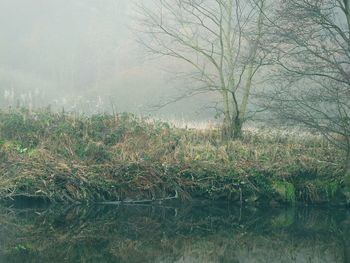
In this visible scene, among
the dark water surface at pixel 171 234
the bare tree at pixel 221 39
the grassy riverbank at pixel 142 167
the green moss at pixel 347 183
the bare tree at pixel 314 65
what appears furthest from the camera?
the bare tree at pixel 221 39

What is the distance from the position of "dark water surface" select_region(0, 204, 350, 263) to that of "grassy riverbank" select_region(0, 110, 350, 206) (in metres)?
0.62

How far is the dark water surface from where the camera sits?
27.5 ft

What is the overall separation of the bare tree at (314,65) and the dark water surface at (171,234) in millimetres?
2419

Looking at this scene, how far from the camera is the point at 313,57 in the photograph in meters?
14.5

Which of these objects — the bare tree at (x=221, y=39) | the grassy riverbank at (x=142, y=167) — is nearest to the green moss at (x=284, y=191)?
the grassy riverbank at (x=142, y=167)

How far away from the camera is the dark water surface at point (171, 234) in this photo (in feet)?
27.5

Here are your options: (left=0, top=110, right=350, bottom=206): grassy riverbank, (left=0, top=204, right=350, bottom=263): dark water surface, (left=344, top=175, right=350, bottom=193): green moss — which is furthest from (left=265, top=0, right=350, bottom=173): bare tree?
(left=0, top=204, right=350, bottom=263): dark water surface

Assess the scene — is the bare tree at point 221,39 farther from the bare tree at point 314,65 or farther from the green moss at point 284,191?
the green moss at point 284,191

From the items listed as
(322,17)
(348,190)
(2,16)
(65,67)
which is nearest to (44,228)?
(348,190)

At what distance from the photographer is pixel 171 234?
994 centimetres

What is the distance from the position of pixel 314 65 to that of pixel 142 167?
5.00 metres

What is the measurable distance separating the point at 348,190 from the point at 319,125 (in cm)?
173

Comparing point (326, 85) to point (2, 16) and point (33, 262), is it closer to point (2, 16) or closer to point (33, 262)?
point (33, 262)

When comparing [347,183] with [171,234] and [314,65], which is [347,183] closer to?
[314,65]
